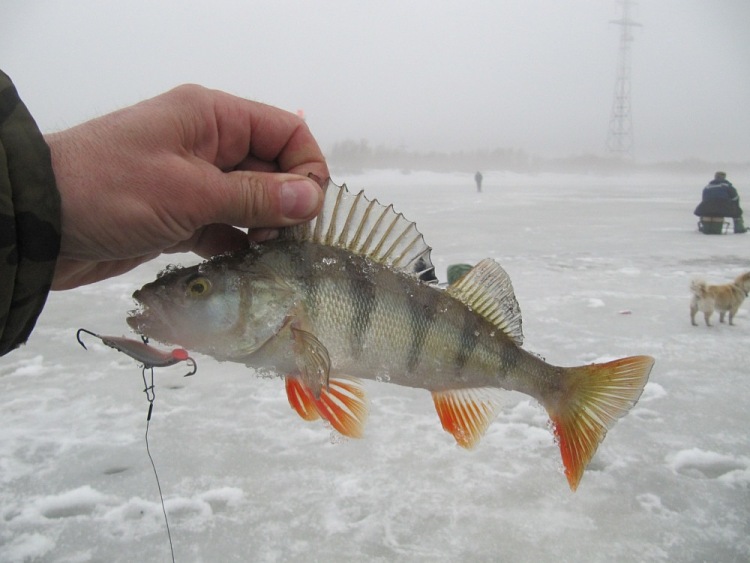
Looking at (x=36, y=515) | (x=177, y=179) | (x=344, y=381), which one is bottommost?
(x=36, y=515)

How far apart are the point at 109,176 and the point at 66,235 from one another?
A: 0.65ft

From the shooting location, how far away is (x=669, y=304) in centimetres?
674

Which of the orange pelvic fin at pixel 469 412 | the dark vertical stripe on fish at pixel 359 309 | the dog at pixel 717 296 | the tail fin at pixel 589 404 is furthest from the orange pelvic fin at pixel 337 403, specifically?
the dog at pixel 717 296

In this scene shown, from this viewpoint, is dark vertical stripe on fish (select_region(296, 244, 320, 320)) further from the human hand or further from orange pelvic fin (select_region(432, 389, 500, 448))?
orange pelvic fin (select_region(432, 389, 500, 448))

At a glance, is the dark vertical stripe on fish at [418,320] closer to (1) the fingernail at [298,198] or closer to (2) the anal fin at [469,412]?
(2) the anal fin at [469,412]

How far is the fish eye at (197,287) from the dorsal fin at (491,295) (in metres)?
0.63

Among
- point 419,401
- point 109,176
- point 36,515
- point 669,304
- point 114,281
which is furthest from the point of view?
point 114,281

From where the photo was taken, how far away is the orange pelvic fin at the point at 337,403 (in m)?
1.45

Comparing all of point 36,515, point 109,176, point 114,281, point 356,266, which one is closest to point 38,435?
point 36,515

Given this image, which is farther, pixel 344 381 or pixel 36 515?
pixel 36 515

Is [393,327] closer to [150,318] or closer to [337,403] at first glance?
[337,403]

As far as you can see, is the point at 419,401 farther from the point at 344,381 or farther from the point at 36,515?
the point at 344,381

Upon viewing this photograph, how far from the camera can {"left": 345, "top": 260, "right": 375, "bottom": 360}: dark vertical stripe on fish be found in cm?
141

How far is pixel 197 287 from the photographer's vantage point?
1382mm
